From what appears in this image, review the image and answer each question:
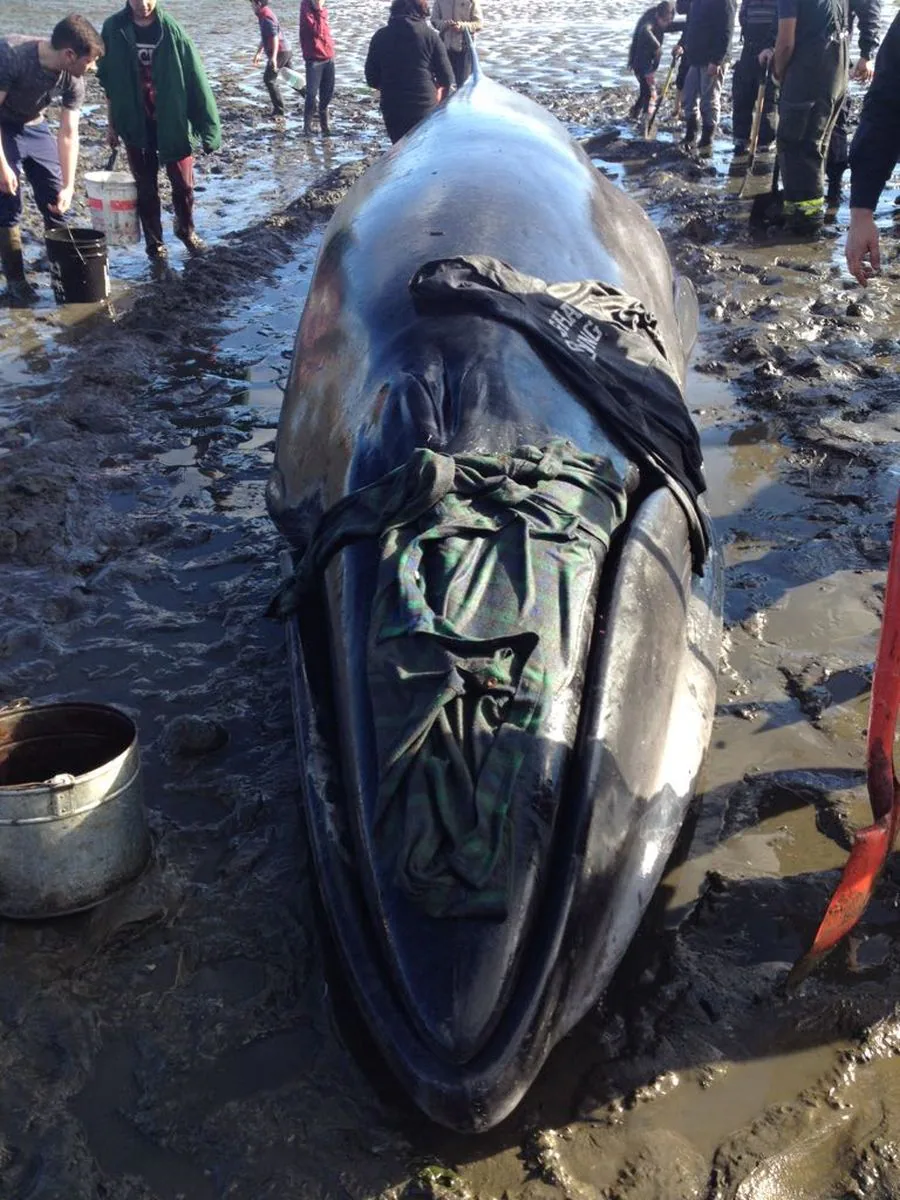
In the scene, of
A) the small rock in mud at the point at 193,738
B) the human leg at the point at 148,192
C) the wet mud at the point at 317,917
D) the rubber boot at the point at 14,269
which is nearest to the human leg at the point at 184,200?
the human leg at the point at 148,192

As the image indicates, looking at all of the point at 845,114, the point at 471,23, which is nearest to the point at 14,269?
the point at 471,23

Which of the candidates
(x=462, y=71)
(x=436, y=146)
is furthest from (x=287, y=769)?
(x=462, y=71)

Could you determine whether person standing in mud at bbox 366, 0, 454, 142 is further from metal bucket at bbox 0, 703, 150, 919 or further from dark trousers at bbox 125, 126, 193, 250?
metal bucket at bbox 0, 703, 150, 919

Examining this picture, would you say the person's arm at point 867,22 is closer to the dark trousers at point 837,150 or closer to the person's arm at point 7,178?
the dark trousers at point 837,150

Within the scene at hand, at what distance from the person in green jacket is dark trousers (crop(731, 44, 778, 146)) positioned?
684 centimetres

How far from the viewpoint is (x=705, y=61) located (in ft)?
48.9

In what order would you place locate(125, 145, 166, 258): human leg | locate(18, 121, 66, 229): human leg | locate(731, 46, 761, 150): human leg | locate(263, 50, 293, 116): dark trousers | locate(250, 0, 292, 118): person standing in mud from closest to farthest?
locate(18, 121, 66, 229): human leg
locate(125, 145, 166, 258): human leg
locate(731, 46, 761, 150): human leg
locate(250, 0, 292, 118): person standing in mud
locate(263, 50, 293, 116): dark trousers

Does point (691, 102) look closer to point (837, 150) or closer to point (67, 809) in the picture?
point (837, 150)

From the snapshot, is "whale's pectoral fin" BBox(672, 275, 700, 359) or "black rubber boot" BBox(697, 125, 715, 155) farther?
"black rubber boot" BBox(697, 125, 715, 155)

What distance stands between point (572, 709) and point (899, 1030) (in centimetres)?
129

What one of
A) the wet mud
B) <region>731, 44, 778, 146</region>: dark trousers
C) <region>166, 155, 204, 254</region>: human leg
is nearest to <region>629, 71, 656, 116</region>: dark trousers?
<region>731, 44, 778, 146</region>: dark trousers

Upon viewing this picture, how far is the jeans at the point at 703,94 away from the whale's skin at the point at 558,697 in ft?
35.3

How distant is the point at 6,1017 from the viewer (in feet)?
10.4

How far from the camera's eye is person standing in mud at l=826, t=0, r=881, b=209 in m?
12.0
